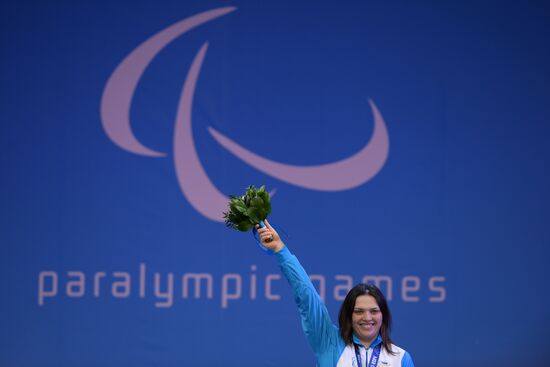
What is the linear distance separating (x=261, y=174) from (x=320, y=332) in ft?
9.64

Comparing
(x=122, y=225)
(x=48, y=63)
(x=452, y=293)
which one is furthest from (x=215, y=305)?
(x=48, y=63)

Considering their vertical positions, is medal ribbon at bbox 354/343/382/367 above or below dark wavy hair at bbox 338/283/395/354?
below

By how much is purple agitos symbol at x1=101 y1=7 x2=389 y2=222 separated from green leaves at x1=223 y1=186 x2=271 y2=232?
2629mm

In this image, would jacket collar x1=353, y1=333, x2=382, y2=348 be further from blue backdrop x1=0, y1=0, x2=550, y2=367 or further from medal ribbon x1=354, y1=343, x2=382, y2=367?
blue backdrop x1=0, y1=0, x2=550, y2=367

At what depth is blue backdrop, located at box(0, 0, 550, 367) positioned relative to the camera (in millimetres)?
5824

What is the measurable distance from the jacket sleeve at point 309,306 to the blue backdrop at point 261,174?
2.83 metres

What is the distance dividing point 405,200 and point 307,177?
77 centimetres

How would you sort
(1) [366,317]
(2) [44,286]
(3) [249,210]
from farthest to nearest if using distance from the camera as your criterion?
(2) [44,286]
(3) [249,210]
(1) [366,317]

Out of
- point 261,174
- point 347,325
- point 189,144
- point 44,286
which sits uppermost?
point 189,144

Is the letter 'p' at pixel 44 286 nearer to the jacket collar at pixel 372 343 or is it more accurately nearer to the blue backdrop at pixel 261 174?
the blue backdrop at pixel 261 174

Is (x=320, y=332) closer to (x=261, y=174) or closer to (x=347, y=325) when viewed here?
(x=347, y=325)

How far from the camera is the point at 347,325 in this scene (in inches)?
120

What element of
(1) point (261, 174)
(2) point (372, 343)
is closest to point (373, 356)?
(2) point (372, 343)

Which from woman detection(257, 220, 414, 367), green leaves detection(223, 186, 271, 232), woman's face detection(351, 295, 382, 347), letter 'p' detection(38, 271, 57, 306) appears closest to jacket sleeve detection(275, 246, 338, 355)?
woman detection(257, 220, 414, 367)
